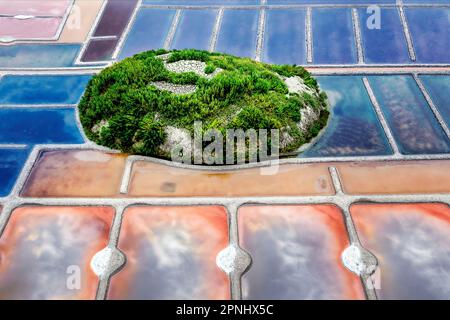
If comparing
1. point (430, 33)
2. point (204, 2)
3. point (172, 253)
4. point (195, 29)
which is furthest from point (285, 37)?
point (172, 253)

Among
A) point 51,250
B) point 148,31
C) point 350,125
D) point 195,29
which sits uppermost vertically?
point 148,31

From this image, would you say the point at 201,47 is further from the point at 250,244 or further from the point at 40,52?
the point at 250,244

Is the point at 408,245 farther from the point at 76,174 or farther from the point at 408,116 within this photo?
the point at 76,174

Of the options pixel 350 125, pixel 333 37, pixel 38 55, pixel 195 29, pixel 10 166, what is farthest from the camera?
pixel 195 29

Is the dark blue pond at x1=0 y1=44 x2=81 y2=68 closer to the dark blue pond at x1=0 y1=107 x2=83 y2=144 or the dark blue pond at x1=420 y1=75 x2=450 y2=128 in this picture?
the dark blue pond at x1=0 y1=107 x2=83 y2=144

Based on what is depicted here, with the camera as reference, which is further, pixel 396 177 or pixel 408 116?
pixel 408 116
